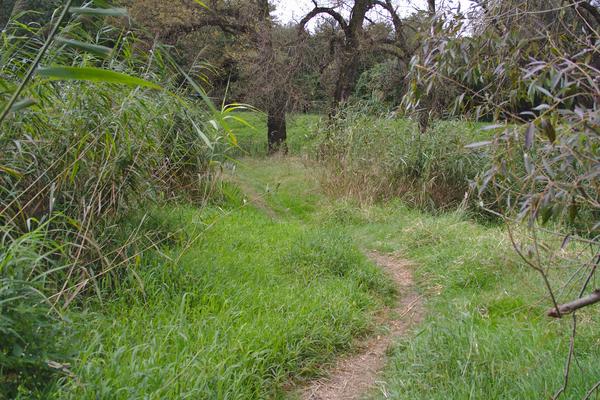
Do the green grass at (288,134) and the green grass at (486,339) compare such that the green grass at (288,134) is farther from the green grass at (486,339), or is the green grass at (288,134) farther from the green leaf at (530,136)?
the green leaf at (530,136)

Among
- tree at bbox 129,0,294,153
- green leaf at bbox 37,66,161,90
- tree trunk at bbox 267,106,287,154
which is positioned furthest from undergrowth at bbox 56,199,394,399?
tree trunk at bbox 267,106,287,154

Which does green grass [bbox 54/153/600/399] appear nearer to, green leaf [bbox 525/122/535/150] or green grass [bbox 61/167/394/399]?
green grass [bbox 61/167/394/399]

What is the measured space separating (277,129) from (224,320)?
13396 mm

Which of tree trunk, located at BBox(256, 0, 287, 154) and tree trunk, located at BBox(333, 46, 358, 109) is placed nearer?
tree trunk, located at BBox(256, 0, 287, 154)

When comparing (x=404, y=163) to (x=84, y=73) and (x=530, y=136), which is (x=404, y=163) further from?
(x=84, y=73)

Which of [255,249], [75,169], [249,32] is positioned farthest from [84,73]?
[249,32]

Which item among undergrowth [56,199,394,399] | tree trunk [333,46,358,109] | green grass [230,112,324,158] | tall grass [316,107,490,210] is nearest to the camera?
undergrowth [56,199,394,399]

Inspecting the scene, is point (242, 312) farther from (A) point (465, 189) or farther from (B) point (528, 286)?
(A) point (465, 189)

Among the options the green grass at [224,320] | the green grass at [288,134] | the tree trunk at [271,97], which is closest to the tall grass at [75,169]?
the green grass at [224,320]

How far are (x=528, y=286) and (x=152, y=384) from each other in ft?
10.2

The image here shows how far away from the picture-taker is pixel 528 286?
4.34m

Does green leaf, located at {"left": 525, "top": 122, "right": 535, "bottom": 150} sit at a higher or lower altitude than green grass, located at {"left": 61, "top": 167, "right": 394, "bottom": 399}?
higher

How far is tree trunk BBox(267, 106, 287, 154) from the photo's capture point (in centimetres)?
1525

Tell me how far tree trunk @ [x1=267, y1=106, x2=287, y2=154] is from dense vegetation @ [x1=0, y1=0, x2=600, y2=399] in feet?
26.6
